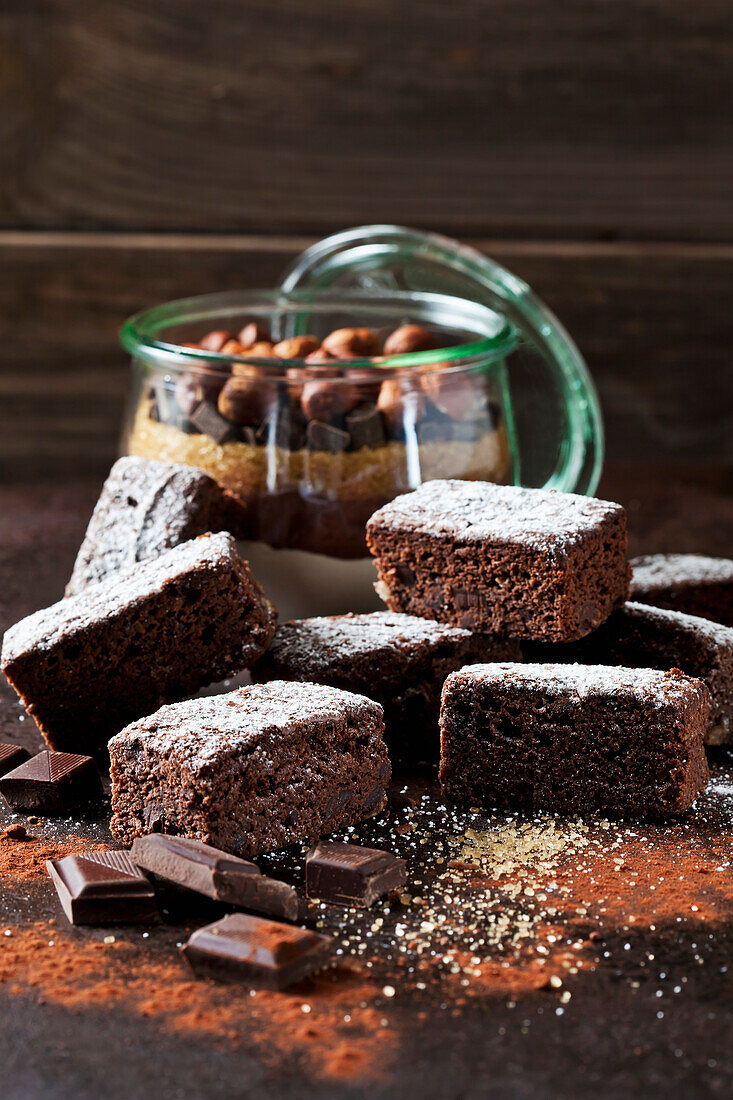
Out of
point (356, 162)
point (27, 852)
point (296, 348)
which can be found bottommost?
point (27, 852)

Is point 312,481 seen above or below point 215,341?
below

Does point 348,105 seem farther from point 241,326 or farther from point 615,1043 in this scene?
point 615,1043

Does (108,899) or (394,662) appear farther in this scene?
(394,662)

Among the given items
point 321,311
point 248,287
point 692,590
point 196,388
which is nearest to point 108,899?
point 196,388

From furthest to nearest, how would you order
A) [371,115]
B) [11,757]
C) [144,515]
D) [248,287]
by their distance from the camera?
1. [248,287]
2. [371,115]
3. [144,515]
4. [11,757]

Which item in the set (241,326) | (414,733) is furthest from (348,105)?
(414,733)

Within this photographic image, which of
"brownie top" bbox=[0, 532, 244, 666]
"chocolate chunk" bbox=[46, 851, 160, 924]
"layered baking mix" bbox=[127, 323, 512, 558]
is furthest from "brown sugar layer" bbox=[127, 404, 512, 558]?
"chocolate chunk" bbox=[46, 851, 160, 924]

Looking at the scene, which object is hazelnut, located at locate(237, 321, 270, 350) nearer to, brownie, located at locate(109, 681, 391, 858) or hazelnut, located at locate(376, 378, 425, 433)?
hazelnut, located at locate(376, 378, 425, 433)

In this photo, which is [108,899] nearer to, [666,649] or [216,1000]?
[216,1000]
